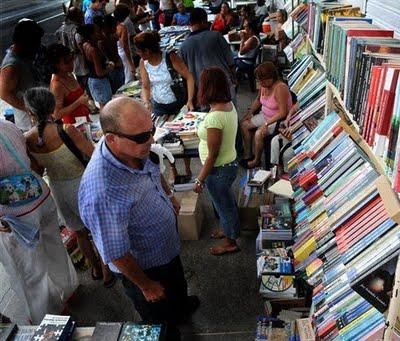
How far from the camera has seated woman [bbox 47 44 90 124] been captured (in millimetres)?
3326

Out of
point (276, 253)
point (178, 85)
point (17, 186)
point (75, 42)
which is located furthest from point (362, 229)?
point (75, 42)

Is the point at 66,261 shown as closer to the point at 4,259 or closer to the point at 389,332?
the point at 4,259

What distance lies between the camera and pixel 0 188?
2.29 meters

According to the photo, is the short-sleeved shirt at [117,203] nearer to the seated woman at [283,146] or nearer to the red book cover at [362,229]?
the red book cover at [362,229]

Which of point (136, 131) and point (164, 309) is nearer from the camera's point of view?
point (136, 131)

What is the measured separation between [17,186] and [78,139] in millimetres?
458

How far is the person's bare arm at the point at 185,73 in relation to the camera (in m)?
3.71

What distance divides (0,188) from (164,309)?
3.86ft

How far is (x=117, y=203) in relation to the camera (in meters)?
1.77

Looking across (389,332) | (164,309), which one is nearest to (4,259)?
(164,309)

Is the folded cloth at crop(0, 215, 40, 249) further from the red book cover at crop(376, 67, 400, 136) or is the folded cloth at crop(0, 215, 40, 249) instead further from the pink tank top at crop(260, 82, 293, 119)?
the pink tank top at crop(260, 82, 293, 119)

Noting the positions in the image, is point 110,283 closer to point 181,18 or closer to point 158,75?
point 158,75

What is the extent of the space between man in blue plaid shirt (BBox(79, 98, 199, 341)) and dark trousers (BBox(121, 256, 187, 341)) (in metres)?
0.05

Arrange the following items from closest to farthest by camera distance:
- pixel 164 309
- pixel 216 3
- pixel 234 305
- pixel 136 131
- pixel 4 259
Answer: pixel 136 131, pixel 164 309, pixel 4 259, pixel 234 305, pixel 216 3
